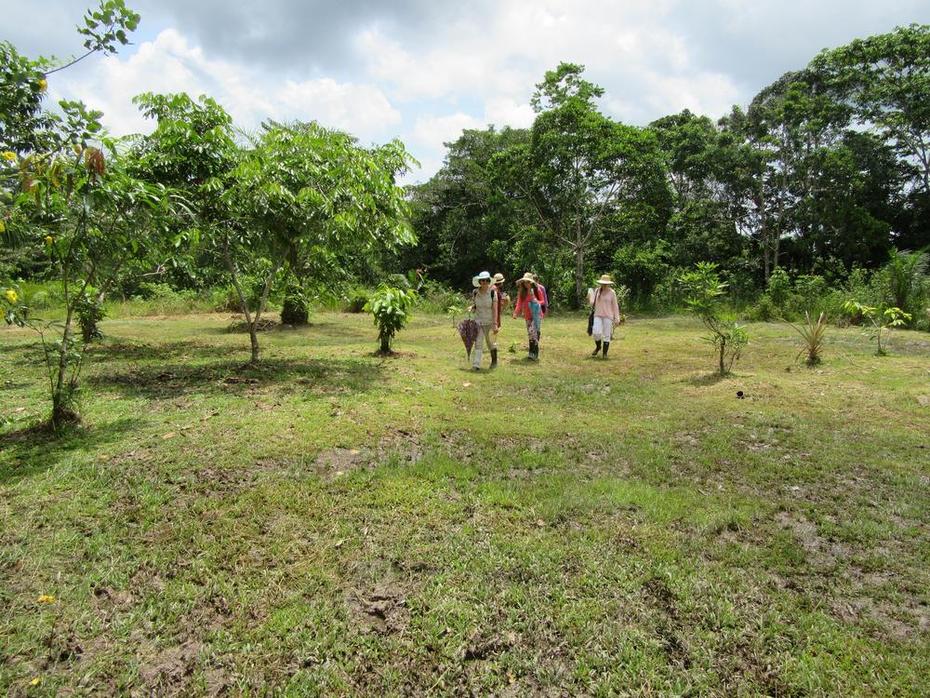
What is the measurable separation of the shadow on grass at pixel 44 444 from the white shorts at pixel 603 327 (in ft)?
24.5

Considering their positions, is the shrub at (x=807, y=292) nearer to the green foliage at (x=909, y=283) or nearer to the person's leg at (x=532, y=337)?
the green foliage at (x=909, y=283)

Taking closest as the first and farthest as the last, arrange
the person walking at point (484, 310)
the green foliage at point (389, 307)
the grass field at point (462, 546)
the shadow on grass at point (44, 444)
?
1. the grass field at point (462, 546)
2. the shadow on grass at point (44, 444)
3. the person walking at point (484, 310)
4. the green foliage at point (389, 307)

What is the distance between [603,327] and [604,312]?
312mm

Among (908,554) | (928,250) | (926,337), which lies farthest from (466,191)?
(908,554)

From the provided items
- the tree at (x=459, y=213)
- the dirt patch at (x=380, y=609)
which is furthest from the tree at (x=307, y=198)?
the tree at (x=459, y=213)

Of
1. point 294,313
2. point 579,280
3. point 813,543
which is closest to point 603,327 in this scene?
point 813,543

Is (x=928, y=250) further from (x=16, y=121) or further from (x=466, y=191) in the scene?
(x=16, y=121)

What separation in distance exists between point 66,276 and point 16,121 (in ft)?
4.58

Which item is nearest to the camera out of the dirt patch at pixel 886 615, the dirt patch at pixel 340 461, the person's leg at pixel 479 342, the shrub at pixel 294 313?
the dirt patch at pixel 886 615

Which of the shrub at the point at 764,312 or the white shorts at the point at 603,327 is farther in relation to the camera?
the shrub at the point at 764,312

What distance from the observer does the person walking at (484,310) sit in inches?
351

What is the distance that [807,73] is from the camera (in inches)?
884

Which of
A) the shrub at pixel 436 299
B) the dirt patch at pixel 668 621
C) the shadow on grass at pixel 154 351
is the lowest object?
the dirt patch at pixel 668 621

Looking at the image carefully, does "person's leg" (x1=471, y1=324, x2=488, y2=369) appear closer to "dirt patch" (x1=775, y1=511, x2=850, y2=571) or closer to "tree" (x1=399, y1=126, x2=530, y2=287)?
"dirt patch" (x1=775, y1=511, x2=850, y2=571)
